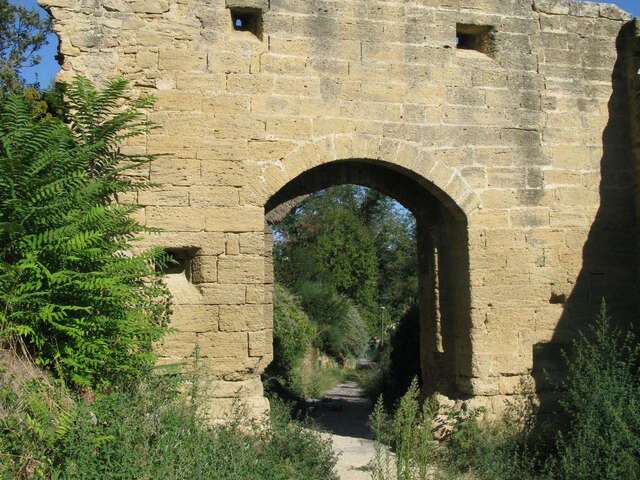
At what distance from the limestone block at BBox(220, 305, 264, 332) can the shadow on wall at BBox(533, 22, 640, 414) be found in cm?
282

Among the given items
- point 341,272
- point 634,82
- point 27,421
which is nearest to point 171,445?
point 27,421

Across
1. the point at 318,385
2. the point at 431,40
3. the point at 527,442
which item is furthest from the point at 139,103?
the point at 318,385

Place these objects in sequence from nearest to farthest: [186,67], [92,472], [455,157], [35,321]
→ [92,472], [35,321], [186,67], [455,157]

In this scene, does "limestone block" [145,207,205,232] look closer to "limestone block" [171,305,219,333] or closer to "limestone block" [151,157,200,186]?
"limestone block" [151,157,200,186]

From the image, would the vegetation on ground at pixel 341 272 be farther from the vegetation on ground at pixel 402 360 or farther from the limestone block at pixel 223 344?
the limestone block at pixel 223 344

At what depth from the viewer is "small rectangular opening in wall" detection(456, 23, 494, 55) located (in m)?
6.21

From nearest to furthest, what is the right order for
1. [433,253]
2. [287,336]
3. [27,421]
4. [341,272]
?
[27,421], [433,253], [287,336], [341,272]

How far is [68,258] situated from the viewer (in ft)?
13.6

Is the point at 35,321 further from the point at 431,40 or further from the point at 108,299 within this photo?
the point at 431,40

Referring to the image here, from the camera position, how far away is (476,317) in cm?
582

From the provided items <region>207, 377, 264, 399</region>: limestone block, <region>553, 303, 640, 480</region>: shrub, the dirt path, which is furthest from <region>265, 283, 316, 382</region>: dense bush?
<region>553, 303, 640, 480</region>: shrub

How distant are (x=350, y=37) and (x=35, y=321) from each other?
3.78 metres

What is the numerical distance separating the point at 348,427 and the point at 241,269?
355cm

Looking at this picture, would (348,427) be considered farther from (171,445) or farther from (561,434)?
(171,445)
